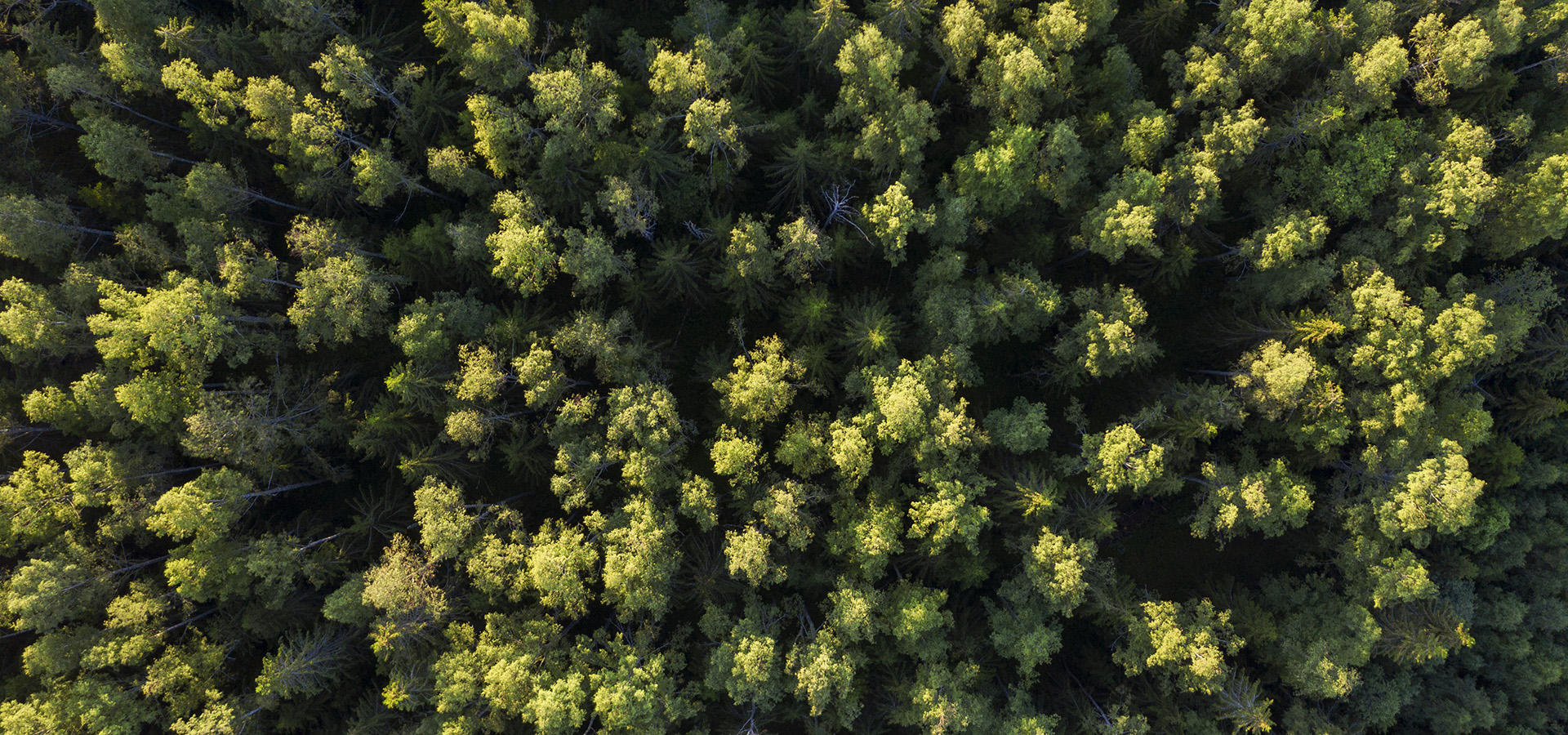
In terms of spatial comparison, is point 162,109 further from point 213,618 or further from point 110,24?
point 213,618

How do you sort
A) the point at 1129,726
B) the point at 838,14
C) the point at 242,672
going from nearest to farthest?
1. the point at 838,14
2. the point at 1129,726
3. the point at 242,672

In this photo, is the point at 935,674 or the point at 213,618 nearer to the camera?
the point at 935,674

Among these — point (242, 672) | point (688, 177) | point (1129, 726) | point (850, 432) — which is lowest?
point (1129, 726)

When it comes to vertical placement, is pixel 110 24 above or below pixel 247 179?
above

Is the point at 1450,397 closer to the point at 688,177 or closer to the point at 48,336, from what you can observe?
the point at 688,177

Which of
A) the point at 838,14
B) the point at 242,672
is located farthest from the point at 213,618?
the point at 838,14

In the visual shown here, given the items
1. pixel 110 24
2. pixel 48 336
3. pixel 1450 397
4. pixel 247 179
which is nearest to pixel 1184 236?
pixel 1450 397

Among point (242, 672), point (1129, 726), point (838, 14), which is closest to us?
point (838, 14)
